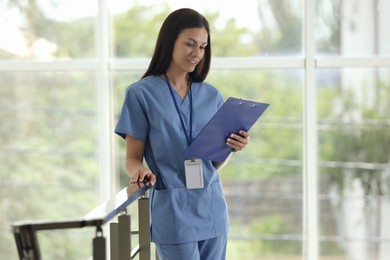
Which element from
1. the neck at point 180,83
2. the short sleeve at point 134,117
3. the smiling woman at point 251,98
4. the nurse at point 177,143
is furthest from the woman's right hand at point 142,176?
the smiling woman at point 251,98

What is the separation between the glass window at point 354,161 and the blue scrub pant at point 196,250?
168cm

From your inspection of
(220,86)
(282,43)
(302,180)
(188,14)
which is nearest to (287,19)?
(282,43)

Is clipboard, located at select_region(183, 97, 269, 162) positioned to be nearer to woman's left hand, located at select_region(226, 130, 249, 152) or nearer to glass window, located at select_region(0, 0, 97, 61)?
woman's left hand, located at select_region(226, 130, 249, 152)

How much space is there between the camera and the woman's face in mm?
2652

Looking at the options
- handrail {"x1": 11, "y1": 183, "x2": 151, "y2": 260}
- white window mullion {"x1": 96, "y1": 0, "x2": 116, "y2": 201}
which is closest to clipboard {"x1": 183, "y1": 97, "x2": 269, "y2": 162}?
handrail {"x1": 11, "y1": 183, "x2": 151, "y2": 260}

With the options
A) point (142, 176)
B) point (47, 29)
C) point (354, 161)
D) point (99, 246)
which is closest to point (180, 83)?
point (142, 176)

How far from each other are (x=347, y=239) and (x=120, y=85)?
5.10ft

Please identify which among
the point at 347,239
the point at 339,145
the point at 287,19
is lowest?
the point at 347,239

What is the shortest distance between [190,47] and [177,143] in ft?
1.10

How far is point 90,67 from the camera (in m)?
4.41

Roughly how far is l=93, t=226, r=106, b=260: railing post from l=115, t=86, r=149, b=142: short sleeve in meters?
0.93

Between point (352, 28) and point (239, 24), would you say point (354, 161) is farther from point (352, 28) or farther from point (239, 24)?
point (239, 24)

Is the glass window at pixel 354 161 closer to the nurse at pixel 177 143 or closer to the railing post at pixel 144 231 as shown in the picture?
the nurse at pixel 177 143

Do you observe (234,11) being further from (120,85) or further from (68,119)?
(68,119)
